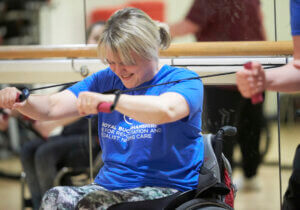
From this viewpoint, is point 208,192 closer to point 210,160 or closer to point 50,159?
point 210,160

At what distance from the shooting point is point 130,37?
4.68 feet

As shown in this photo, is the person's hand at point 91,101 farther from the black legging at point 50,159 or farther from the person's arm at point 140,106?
the black legging at point 50,159

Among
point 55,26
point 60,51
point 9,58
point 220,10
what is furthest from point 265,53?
point 55,26

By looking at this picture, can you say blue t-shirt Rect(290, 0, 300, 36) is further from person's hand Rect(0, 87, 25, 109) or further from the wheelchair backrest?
person's hand Rect(0, 87, 25, 109)

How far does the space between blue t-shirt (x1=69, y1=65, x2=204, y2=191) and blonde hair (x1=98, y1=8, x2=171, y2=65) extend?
0.13 metres

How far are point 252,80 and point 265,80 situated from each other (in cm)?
4

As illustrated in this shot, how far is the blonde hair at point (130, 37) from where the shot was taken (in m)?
1.43

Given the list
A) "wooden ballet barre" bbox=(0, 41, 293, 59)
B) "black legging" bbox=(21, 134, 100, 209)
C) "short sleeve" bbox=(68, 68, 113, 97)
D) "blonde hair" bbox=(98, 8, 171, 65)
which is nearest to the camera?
"blonde hair" bbox=(98, 8, 171, 65)

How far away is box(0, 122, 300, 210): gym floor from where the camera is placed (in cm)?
195

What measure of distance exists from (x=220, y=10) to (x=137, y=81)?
27.0 inches

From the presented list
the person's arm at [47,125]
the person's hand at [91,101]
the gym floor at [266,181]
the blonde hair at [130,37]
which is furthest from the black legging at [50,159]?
the person's hand at [91,101]

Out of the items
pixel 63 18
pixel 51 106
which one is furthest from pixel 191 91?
pixel 63 18

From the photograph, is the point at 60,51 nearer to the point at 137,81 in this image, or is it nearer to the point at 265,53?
the point at 137,81


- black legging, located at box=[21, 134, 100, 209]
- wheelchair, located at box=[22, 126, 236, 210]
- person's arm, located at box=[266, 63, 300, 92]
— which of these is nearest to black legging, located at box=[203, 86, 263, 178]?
wheelchair, located at box=[22, 126, 236, 210]
